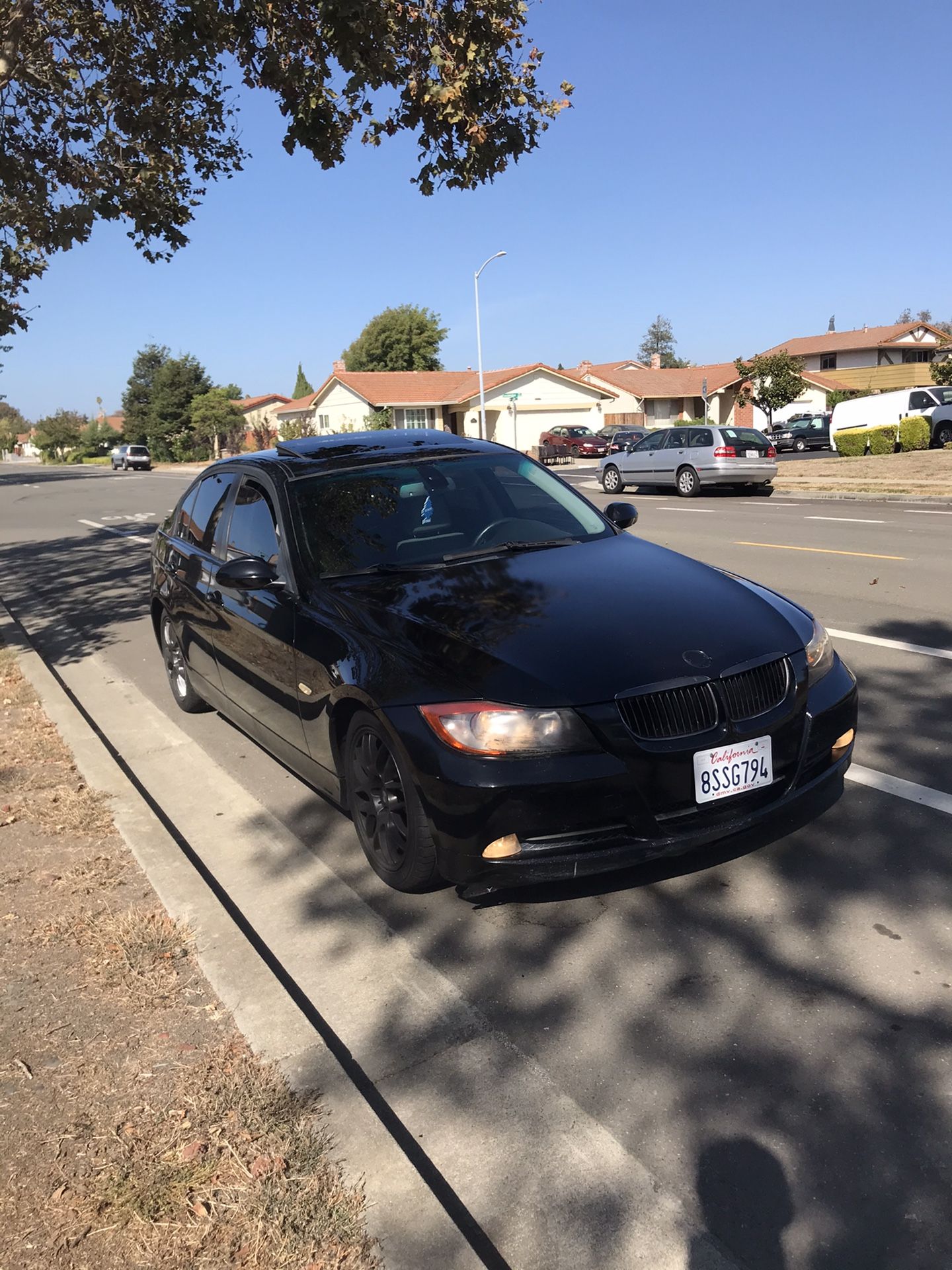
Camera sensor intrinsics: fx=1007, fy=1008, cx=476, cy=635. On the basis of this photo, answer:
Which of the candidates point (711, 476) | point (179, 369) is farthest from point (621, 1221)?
point (179, 369)

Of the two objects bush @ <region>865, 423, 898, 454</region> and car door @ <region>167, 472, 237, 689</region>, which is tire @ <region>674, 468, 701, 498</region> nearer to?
bush @ <region>865, 423, 898, 454</region>

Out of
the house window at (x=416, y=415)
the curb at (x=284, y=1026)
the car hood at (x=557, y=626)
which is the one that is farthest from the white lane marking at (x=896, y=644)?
the house window at (x=416, y=415)

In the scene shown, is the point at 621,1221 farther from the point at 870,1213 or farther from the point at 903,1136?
the point at 903,1136

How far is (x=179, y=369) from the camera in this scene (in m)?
82.9

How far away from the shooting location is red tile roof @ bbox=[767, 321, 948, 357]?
68000 mm

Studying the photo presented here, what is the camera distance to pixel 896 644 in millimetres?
7188

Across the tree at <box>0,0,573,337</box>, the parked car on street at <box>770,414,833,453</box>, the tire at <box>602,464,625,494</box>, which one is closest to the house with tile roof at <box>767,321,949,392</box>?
the parked car on street at <box>770,414,833,453</box>

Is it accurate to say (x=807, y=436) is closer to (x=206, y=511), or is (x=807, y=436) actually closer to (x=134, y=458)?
(x=134, y=458)

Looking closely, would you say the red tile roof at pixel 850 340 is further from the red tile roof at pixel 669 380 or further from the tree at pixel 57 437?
the tree at pixel 57 437

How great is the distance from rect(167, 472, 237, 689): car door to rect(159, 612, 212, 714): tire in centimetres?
17

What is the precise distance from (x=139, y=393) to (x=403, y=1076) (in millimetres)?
101263

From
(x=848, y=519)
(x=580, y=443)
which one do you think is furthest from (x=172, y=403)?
(x=848, y=519)

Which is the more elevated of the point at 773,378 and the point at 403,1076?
the point at 773,378

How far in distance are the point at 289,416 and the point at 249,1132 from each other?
75927mm
